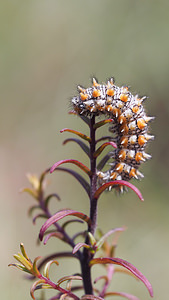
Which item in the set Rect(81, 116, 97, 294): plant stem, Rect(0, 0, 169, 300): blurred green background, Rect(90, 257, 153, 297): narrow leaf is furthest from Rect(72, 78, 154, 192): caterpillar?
Rect(0, 0, 169, 300): blurred green background

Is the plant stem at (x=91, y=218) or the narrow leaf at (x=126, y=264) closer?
the narrow leaf at (x=126, y=264)

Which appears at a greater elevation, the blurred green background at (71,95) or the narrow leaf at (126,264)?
the blurred green background at (71,95)

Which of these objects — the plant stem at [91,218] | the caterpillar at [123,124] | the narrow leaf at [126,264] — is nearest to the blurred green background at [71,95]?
the caterpillar at [123,124]

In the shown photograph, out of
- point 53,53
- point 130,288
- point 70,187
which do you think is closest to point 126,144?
point 130,288

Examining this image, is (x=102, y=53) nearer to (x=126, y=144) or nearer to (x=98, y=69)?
(x=98, y=69)

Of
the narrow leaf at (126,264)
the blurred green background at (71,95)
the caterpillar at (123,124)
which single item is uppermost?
the blurred green background at (71,95)

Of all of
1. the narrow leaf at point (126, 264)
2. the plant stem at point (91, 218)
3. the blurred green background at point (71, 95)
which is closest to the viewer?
the narrow leaf at point (126, 264)

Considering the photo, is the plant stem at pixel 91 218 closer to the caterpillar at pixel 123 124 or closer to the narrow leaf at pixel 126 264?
the narrow leaf at pixel 126 264
